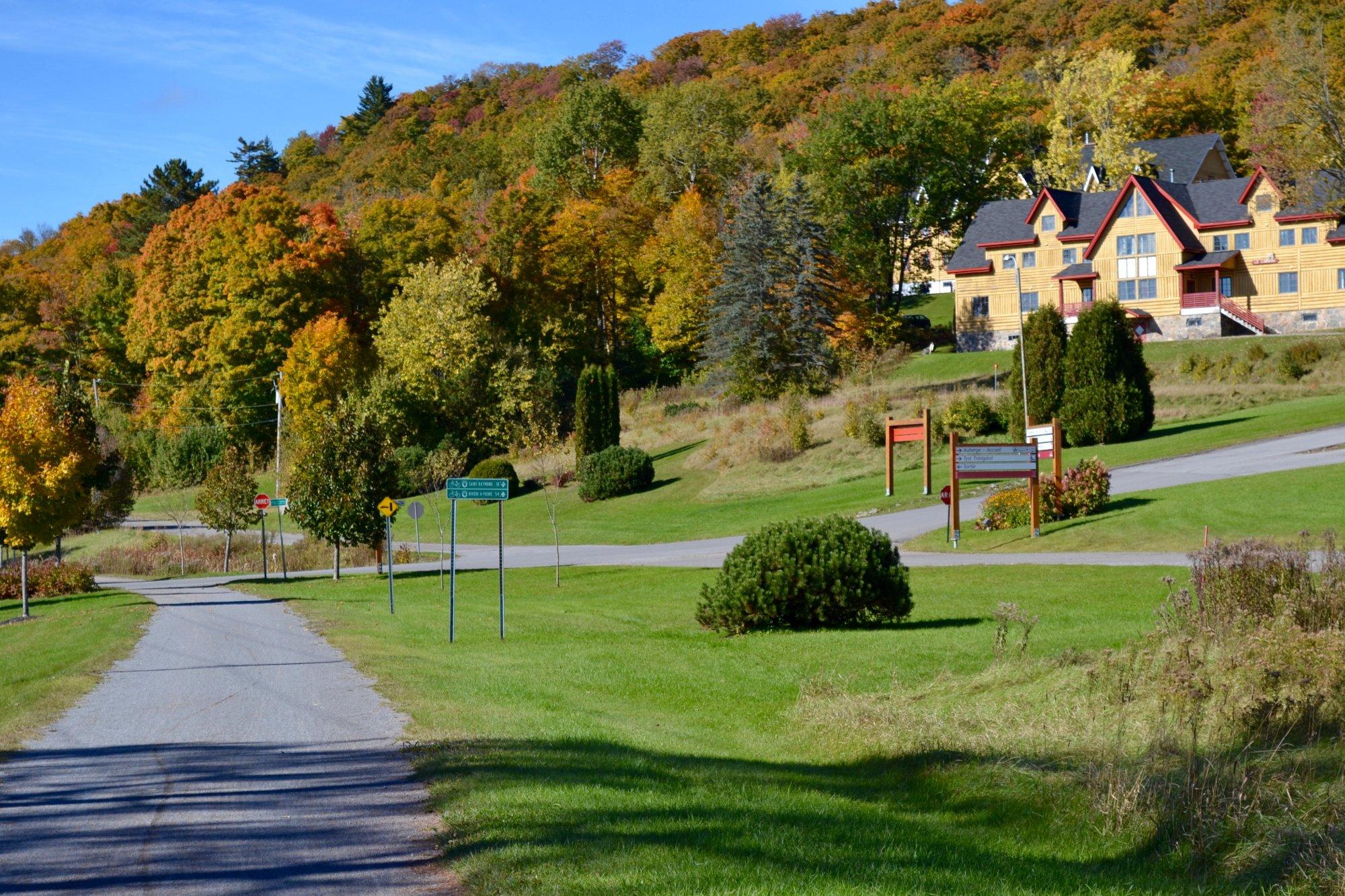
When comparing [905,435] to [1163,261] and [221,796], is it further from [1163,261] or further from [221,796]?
[1163,261]

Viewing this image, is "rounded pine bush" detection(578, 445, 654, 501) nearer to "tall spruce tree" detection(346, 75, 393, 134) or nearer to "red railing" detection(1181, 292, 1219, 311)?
"red railing" detection(1181, 292, 1219, 311)

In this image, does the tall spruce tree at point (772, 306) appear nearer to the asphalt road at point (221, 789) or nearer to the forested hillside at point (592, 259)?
the forested hillside at point (592, 259)

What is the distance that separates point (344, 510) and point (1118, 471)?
21.6 metres

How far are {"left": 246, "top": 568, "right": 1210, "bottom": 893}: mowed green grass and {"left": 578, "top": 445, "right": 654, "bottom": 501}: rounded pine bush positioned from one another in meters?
31.4

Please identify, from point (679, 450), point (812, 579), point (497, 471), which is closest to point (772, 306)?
point (679, 450)

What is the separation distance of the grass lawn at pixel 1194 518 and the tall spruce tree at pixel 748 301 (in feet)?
95.9

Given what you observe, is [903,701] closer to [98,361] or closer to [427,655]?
[427,655]

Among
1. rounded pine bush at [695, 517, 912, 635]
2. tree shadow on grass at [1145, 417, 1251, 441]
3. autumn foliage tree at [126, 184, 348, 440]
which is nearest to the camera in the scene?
rounded pine bush at [695, 517, 912, 635]

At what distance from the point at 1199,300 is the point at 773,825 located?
210 feet

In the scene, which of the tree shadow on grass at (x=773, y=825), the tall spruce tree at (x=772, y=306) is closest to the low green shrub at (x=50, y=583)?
the tall spruce tree at (x=772, y=306)

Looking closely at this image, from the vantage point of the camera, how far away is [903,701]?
10516 millimetres

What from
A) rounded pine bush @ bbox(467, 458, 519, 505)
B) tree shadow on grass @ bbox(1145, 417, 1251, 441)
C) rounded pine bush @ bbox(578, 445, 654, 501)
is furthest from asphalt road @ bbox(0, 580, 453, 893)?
rounded pine bush @ bbox(467, 458, 519, 505)

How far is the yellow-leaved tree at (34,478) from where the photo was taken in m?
31.4

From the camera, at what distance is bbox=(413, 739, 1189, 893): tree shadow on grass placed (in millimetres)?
5941
